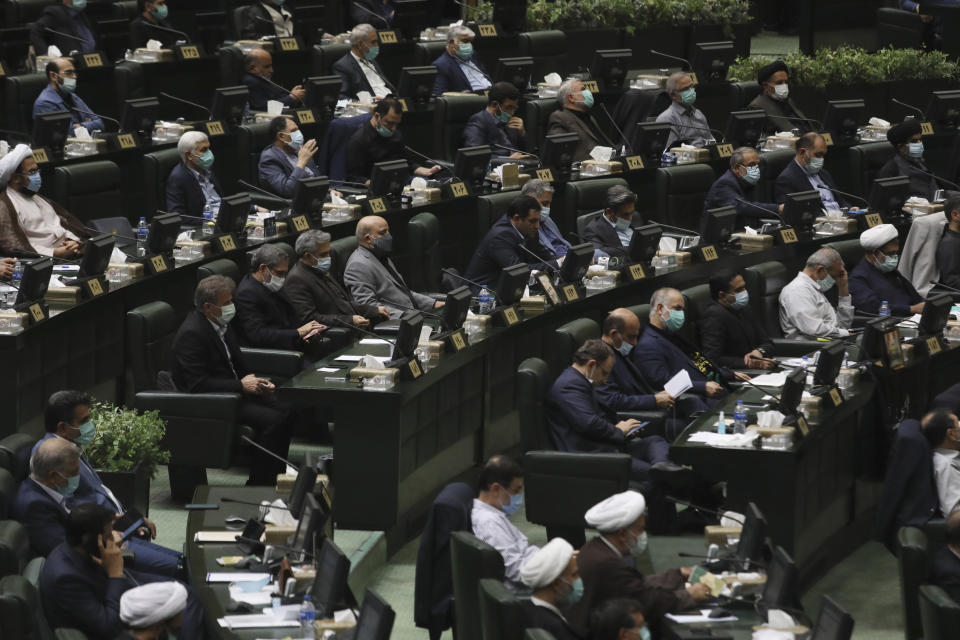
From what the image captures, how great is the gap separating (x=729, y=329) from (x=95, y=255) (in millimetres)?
3479

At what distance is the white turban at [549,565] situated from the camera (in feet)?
19.8

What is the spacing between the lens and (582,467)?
7855mm

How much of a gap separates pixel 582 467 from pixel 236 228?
317 cm

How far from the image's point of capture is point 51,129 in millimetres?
10844

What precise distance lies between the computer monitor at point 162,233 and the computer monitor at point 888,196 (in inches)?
190

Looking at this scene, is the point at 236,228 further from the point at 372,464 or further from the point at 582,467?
the point at 582,467

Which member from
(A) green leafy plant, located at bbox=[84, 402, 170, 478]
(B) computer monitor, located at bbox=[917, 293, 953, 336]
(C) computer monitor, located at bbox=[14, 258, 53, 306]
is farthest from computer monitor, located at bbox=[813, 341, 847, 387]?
(C) computer monitor, located at bbox=[14, 258, 53, 306]

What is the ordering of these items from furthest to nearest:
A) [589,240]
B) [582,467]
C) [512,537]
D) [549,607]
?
[589,240], [582,467], [512,537], [549,607]

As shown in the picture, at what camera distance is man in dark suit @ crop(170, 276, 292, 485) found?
8.76 meters

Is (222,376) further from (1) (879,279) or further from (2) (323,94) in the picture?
(1) (879,279)

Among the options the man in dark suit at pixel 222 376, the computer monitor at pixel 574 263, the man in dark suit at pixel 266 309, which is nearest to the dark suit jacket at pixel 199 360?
the man in dark suit at pixel 222 376

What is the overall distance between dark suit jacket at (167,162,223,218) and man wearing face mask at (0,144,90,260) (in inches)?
30.0

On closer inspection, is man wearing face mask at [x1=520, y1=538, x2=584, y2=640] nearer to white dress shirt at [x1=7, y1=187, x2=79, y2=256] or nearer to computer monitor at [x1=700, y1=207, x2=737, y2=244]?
white dress shirt at [x1=7, y1=187, x2=79, y2=256]

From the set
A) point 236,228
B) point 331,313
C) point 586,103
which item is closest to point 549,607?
point 331,313
